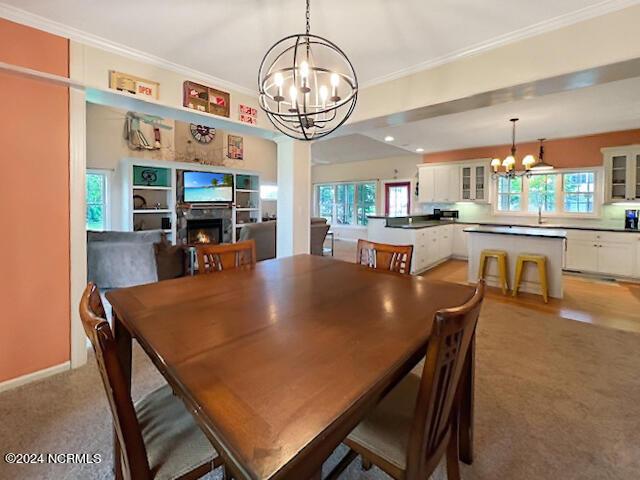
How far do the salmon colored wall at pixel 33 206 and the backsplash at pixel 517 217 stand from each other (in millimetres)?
7253

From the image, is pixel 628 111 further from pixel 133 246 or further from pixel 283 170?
pixel 133 246

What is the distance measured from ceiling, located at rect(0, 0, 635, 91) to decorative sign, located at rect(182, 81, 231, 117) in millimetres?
261

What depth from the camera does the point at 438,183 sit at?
7.66 metres

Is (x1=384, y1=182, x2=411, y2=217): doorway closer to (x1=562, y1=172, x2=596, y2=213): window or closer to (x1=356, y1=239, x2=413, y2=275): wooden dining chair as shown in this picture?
(x1=562, y1=172, x2=596, y2=213): window

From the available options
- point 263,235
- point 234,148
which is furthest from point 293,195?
point 234,148

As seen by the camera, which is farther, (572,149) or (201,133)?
(201,133)

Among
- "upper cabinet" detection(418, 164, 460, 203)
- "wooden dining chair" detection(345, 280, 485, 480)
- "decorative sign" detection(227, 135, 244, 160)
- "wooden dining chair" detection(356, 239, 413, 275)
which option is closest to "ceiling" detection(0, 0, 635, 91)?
"wooden dining chair" detection(356, 239, 413, 275)

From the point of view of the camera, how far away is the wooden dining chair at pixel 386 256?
2318mm

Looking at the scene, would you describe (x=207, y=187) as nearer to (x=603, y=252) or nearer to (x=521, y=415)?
(x=521, y=415)

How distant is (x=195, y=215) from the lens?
7496 mm

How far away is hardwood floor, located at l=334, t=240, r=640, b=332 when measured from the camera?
350 centimetres

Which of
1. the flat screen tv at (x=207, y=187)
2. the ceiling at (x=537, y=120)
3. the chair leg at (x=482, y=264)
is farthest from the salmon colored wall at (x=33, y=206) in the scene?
the flat screen tv at (x=207, y=187)

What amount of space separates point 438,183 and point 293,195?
490 centimetres

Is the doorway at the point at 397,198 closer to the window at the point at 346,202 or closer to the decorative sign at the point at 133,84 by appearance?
the window at the point at 346,202
